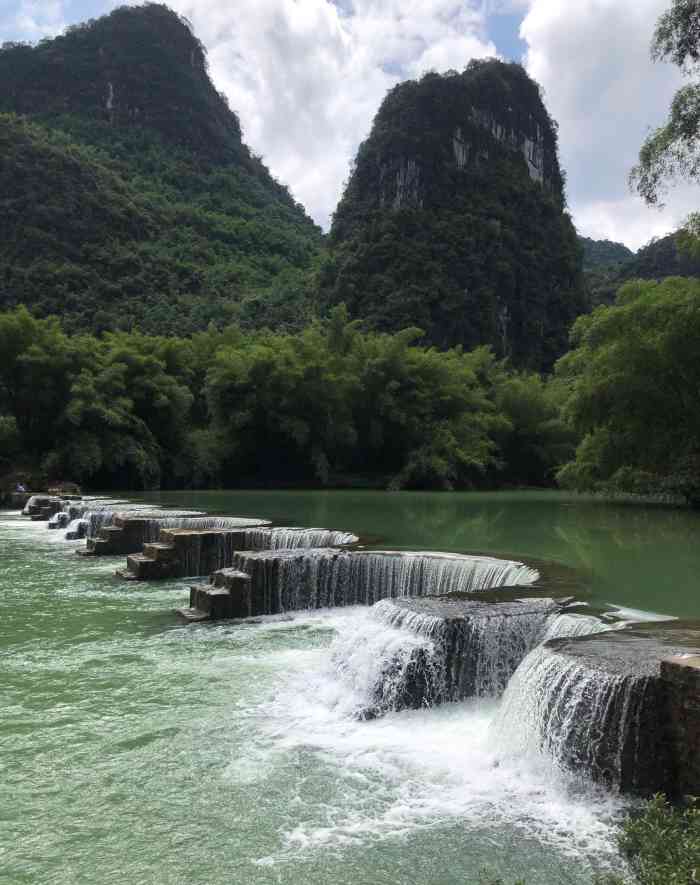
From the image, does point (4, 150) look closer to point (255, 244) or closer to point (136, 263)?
point (136, 263)

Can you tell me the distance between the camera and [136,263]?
53125 mm

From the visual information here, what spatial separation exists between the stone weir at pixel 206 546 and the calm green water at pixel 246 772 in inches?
94.0

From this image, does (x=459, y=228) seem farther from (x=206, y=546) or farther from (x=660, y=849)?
(x=660, y=849)

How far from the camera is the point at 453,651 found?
6.96 metres

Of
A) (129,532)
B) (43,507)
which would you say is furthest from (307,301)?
(129,532)

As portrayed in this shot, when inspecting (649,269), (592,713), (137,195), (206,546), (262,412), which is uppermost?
(137,195)

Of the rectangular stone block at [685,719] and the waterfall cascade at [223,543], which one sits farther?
the waterfall cascade at [223,543]

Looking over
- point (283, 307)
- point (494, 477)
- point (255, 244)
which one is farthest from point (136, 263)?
point (494, 477)

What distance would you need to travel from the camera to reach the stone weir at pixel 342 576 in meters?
10.2

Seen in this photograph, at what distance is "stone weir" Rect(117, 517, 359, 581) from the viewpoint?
12555 mm

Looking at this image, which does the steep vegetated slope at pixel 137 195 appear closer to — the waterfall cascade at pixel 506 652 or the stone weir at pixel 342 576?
the stone weir at pixel 342 576

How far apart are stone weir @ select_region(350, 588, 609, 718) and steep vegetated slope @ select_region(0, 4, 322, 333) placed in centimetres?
4068

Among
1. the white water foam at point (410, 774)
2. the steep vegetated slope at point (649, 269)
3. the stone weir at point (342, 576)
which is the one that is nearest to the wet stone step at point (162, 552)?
the stone weir at point (342, 576)

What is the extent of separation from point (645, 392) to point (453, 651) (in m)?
14.9
